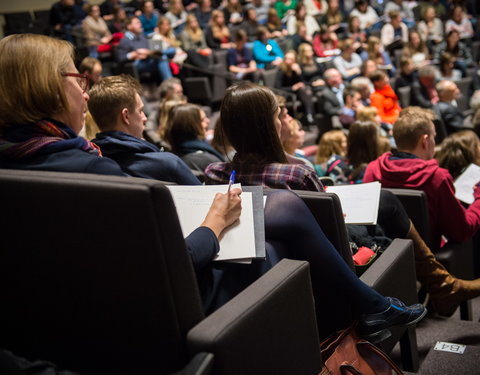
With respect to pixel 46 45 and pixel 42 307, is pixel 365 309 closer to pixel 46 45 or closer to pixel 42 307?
pixel 42 307

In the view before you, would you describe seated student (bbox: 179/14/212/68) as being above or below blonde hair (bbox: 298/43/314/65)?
above

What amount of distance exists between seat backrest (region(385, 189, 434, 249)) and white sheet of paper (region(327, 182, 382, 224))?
30 centimetres

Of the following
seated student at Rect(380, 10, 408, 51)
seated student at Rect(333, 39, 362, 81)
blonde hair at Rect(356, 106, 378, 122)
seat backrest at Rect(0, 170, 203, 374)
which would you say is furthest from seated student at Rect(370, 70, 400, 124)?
seat backrest at Rect(0, 170, 203, 374)

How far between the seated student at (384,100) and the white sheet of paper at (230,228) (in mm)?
4599

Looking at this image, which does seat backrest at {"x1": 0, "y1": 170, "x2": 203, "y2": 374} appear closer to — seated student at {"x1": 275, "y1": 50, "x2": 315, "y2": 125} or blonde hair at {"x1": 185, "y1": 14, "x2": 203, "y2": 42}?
seated student at {"x1": 275, "y1": 50, "x2": 315, "y2": 125}

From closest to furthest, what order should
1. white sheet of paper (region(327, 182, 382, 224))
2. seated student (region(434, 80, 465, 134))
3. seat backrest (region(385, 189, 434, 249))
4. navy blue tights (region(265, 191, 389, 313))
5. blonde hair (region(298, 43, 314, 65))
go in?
navy blue tights (region(265, 191, 389, 313))
white sheet of paper (region(327, 182, 382, 224))
seat backrest (region(385, 189, 434, 249))
seated student (region(434, 80, 465, 134))
blonde hair (region(298, 43, 314, 65))

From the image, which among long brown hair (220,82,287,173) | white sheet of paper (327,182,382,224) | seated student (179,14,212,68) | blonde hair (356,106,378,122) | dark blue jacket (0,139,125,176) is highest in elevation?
dark blue jacket (0,139,125,176)

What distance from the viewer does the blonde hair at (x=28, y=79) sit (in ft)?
4.09

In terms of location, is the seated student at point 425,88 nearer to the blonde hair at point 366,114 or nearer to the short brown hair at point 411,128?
the blonde hair at point 366,114

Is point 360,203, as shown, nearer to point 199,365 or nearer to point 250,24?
point 199,365

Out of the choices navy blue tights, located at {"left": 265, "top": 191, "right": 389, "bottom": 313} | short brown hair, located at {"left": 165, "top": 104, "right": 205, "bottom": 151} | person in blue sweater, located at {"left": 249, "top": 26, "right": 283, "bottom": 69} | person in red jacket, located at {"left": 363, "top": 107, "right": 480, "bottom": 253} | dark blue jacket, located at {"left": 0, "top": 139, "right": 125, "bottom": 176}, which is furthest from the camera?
person in blue sweater, located at {"left": 249, "top": 26, "right": 283, "bottom": 69}

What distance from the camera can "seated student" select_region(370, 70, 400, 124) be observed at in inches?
227

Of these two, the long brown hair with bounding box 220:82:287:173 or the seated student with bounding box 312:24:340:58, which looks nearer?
the long brown hair with bounding box 220:82:287:173

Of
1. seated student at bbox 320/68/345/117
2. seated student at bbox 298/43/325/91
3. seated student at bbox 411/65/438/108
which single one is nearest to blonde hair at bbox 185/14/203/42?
seated student at bbox 298/43/325/91
